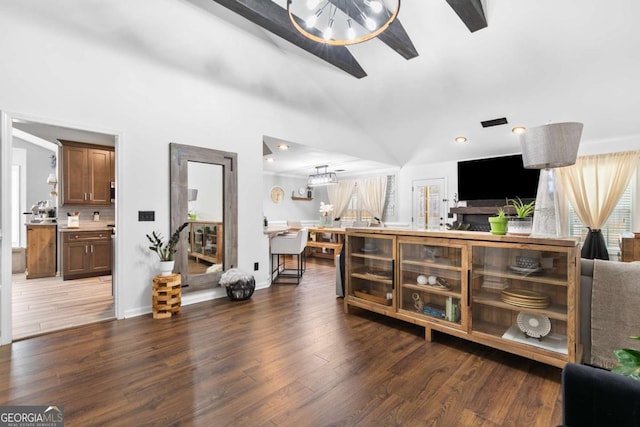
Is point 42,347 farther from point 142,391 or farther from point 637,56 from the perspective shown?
point 637,56

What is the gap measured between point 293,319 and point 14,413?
2.05 m

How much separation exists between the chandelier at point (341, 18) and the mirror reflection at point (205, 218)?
220cm

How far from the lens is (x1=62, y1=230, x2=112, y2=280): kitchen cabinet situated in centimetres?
471

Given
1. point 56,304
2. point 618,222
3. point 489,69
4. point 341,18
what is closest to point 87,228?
point 56,304

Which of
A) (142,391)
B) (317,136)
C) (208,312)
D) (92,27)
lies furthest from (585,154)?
(92,27)

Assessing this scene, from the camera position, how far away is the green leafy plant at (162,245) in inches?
129

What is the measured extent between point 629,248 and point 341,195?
5.76 m

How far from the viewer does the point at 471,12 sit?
9.37 ft

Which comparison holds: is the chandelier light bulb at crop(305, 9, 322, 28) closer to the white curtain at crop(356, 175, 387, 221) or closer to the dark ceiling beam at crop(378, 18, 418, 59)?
the dark ceiling beam at crop(378, 18, 418, 59)

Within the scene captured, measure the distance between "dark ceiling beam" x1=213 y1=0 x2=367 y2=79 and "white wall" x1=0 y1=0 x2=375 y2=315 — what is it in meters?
0.59

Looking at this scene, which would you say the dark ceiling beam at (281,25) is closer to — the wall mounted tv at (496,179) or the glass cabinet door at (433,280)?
the glass cabinet door at (433,280)

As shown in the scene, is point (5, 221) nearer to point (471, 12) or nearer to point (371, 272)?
point (371, 272)

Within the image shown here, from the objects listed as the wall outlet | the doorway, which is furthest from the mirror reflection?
the doorway

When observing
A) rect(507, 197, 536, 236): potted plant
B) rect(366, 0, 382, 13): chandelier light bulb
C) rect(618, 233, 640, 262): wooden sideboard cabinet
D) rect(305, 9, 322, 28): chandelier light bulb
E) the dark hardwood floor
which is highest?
rect(305, 9, 322, 28): chandelier light bulb
